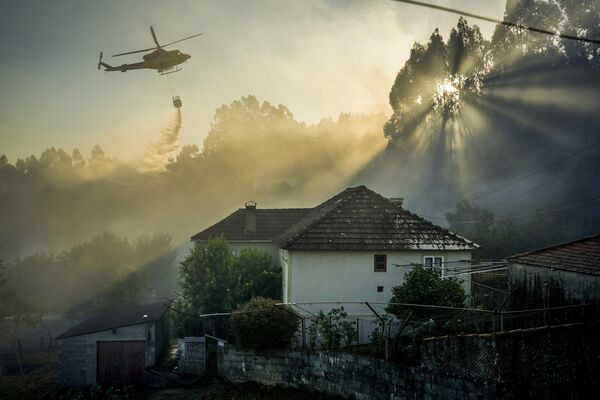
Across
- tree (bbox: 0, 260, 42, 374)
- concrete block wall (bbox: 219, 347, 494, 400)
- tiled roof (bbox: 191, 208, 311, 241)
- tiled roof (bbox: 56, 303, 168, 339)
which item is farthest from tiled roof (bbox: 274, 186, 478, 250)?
tree (bbox: 0, 260, 42, 374)

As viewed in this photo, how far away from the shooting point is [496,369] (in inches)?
467

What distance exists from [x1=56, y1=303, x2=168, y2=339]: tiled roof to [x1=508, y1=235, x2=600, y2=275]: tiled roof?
60.2 feet

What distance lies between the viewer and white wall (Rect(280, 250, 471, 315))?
73.3 ft

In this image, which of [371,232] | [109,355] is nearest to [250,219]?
[109,355]

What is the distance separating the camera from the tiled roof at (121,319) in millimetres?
25344

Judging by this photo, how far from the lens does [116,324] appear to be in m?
25.9

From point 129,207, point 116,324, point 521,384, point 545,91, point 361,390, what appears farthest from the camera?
point 129,207

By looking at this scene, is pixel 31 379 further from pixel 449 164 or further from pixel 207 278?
pixel 449 164

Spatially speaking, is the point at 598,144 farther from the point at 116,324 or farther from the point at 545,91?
the point at 116,324

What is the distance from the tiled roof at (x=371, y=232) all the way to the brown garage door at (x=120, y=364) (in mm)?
9905

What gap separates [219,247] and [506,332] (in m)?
18.9

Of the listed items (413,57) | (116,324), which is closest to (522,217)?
(413,57)

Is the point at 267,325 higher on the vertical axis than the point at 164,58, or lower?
lower

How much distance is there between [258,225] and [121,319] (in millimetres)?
12545
